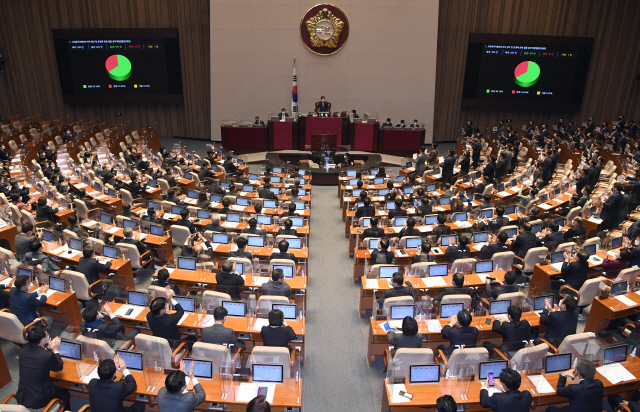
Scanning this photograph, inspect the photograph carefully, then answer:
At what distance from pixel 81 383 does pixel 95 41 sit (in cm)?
1874

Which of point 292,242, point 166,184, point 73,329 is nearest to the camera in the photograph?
point 73,329

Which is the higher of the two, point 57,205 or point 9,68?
point 9,68

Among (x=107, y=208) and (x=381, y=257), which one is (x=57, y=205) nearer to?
(x=107, y=208)

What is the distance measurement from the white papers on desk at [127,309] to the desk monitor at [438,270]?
4.56 m

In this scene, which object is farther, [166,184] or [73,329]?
[166,184]

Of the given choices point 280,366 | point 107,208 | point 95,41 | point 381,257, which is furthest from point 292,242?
point 95,41

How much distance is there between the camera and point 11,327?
5797 mm

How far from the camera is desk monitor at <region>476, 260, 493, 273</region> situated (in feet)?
25.4

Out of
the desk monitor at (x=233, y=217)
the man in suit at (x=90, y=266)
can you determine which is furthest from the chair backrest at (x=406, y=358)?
the desk monitor at (x=233, y=217)

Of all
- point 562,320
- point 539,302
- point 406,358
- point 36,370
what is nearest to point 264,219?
point 406,358

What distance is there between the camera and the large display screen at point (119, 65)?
19812 mm

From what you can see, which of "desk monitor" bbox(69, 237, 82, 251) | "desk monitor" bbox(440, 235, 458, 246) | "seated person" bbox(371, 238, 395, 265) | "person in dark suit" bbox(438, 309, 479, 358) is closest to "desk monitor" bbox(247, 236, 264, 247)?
"seated person" bbox(371, 238, 395, 265)

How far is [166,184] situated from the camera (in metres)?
12.4

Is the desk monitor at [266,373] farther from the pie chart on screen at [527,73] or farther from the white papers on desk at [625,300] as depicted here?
the pie chart on screen at [527,73]
